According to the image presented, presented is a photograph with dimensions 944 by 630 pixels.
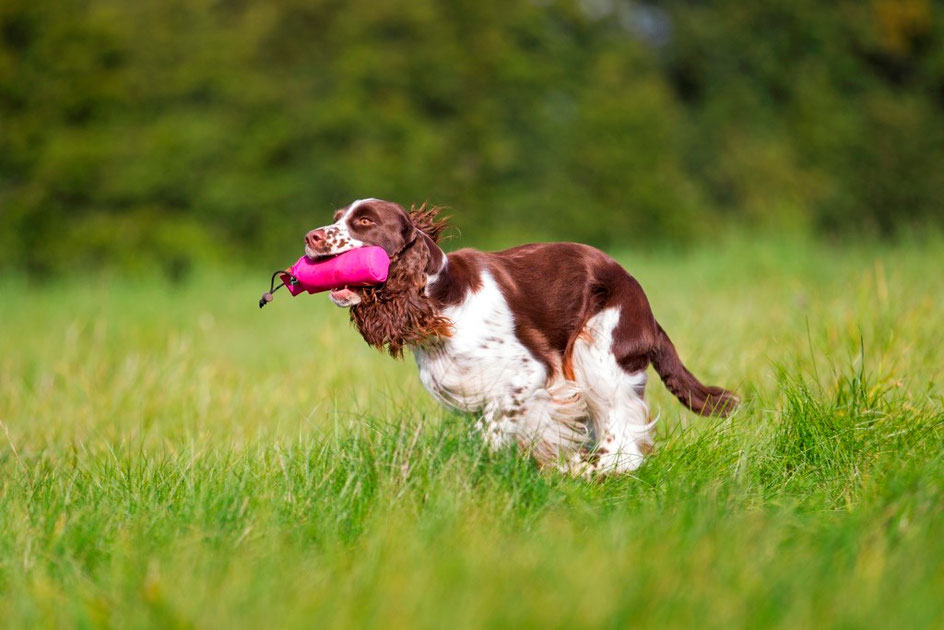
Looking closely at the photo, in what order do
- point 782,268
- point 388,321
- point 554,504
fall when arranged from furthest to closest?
point 782,268 → point 388,321 → point 554,504

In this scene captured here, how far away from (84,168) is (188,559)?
1679 cm

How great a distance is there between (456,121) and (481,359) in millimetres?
18777

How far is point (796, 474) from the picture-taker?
336 cm

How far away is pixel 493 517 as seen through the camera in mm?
2805

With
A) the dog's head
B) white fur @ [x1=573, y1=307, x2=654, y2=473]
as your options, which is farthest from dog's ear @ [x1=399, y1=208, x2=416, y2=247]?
white fur @ [x1=573, y1=307, x2=654, y2=473]

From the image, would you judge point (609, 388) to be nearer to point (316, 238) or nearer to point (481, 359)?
point (481, 359)

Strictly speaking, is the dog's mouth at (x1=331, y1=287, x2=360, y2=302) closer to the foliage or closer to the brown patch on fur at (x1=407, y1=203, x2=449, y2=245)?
the brown patch on fur at (x1=407, y1=203, x2=449, y2=245)

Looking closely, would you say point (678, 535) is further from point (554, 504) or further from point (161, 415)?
point (161, 415)

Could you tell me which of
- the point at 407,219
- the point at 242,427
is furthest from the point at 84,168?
the point at 407,219

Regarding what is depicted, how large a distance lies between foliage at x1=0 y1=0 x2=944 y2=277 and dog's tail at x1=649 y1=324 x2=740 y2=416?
12623mm

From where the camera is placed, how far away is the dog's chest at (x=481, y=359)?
349 cm

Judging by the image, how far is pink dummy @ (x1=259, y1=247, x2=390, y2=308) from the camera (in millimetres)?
3373

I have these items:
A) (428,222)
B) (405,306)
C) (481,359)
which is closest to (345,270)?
(405,306)

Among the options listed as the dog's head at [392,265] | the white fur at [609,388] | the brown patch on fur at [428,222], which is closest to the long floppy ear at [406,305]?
the dog's head at [392,265]
